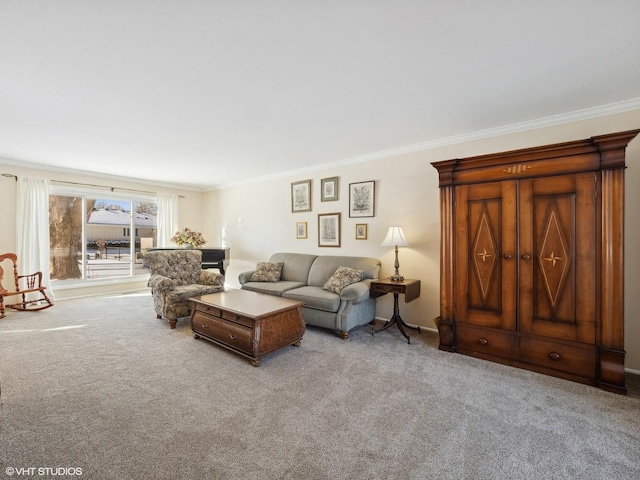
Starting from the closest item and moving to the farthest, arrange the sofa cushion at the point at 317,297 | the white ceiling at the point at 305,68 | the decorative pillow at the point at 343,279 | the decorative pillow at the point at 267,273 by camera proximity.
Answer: the white ceiling at the point at 305,68, the sofa cushion at the point at 317,297, the decorative pillow at the point at 343,279, the decorative pillow at the point at 267,273

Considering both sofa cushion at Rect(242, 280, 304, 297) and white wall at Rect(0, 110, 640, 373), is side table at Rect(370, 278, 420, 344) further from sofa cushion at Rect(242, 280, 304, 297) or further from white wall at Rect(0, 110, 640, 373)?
sofa cushion at Rect(242, 280, 304, 297)

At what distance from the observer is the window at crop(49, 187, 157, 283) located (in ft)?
18.3

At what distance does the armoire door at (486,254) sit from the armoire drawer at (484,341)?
8cm

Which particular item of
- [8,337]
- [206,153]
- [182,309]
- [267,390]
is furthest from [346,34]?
[8,337]

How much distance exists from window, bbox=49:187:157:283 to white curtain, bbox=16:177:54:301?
31cm

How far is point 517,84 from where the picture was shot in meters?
2.42

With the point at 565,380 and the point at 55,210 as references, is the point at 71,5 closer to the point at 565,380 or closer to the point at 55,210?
the point at 565,380

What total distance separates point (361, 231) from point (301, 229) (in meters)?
1.28

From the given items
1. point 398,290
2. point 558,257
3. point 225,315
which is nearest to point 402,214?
point 398,290

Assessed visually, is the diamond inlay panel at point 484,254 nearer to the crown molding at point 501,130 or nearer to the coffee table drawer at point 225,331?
the crown molding at point 501,130

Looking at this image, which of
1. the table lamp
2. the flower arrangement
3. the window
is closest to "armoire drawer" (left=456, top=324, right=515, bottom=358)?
the table lamp

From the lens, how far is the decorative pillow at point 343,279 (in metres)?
3.83

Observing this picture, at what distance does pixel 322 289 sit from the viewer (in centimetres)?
414

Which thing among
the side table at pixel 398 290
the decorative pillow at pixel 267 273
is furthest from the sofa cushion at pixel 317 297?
the decorative pillow at pixel 267 273
